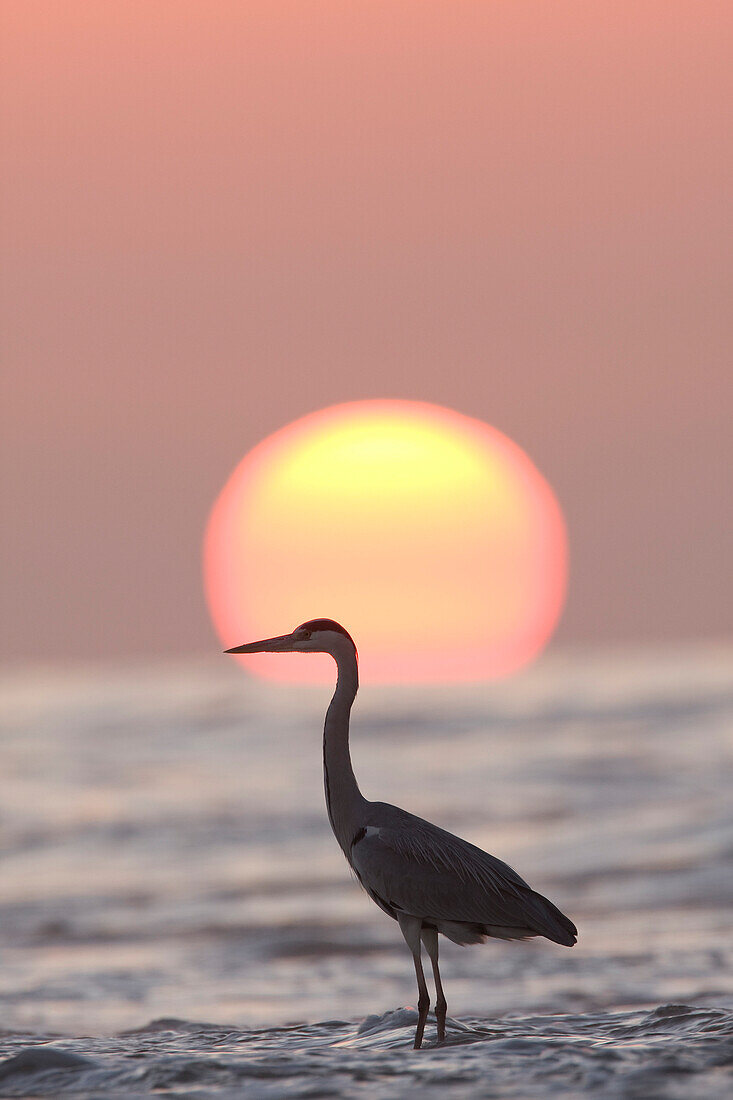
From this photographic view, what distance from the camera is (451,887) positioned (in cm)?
948

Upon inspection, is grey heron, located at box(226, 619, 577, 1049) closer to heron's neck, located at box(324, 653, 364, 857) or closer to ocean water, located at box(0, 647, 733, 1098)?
heron's neck, located at box(324, 653, 364, 857)

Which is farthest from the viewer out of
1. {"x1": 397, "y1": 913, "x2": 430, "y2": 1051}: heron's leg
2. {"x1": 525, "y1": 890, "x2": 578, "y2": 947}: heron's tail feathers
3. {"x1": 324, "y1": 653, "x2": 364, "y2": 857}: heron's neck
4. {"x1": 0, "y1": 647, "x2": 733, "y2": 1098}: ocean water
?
{"x1": 324, "y1": 653, "x2": 364, "y2": 857}: heron's neck

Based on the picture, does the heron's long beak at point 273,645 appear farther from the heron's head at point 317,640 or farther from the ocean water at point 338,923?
the ocean water at point 338,923

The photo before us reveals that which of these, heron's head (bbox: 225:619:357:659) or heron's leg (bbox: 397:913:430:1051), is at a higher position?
heron's head (bbox: 225:619:357:659)

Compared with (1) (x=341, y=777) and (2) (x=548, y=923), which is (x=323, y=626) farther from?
(2) (x=548, y=923)

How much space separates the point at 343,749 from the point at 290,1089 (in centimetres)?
230

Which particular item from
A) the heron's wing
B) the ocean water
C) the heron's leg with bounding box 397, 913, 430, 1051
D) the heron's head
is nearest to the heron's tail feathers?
the heron's wing

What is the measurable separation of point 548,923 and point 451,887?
0.59 metres

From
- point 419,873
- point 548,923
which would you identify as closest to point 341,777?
point 419,873

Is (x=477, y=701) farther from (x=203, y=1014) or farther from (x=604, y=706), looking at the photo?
(x=203, y=1014)

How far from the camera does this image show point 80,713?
58.7 metres

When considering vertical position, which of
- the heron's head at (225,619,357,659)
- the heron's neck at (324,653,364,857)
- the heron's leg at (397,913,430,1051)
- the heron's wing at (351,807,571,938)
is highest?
the heron's head at (225,619,357,659)

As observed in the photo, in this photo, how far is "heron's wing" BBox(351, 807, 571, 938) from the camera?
946cm

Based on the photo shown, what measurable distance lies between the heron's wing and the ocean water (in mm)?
686
